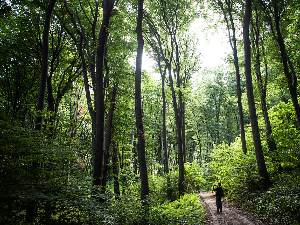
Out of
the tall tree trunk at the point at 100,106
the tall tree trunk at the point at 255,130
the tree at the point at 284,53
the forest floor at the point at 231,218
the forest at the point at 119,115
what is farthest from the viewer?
the tree at the point at 284,53

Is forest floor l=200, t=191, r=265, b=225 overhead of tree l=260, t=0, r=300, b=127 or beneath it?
beneath

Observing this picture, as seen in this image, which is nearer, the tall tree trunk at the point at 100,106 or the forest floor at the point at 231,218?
the forest floor at the point at 231,218

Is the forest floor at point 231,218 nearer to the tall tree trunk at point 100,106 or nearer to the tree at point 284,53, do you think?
the tall tree trunk at point 100,106

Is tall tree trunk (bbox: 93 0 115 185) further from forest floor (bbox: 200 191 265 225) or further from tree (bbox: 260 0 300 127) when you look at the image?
tree (bbox: 260 0 300 127)

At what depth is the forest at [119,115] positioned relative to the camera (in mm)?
4346

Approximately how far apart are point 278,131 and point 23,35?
1807cm

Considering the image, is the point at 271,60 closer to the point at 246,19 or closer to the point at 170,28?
the point at 246,19

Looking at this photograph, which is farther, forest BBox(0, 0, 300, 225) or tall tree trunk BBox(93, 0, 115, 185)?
tall tree trunk BBox(93, 0, 115, 185)

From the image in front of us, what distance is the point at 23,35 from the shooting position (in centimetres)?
1210

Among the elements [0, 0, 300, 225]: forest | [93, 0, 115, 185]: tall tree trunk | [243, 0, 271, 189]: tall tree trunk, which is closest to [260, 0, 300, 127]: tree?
[0, 0, 300, 225]: forest

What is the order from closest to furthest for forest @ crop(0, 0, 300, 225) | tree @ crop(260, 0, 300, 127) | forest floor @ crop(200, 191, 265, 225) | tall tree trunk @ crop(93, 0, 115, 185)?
forest @ crop(0, 0, 300, 225) < forest floor @ crop(200, 191, 265, 225) < tall tree trunk @ crop(93, 0, 115, 185) < tree @ crop(260, 0, 300, 127)

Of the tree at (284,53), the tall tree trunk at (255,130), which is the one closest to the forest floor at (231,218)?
the tall tree trunk at (255,130)

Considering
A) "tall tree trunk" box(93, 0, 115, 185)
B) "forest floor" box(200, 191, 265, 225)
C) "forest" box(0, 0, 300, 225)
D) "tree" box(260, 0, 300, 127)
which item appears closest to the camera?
"forest" box(0, 0, 300, 225)

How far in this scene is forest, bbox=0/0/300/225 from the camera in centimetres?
435
